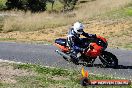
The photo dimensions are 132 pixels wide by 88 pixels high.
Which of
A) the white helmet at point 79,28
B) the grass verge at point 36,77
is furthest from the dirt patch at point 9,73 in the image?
the white helmet at point 79,28

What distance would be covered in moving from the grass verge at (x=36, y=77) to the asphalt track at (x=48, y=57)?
4.56 feet

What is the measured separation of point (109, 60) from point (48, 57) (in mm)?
2974

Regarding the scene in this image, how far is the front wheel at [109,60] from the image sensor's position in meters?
14.8

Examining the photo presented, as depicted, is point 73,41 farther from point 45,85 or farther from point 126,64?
point 45,85

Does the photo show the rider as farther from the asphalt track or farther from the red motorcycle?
the asphalt track

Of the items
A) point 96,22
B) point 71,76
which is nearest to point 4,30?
point 96,22

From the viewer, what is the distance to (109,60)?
585 inches

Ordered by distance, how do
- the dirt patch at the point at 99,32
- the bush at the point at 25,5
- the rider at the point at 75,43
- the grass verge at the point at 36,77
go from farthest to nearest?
1. the bush at the point at 25,5
2. the dirt patch at the point at 99,32
3. the rider at the point at 75,43
4. the grass verge at the point at 36,77

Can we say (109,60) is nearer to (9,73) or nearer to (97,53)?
(97,53)

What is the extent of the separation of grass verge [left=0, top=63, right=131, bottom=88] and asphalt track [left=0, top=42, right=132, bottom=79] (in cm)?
139

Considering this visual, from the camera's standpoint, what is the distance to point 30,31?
29672 mm

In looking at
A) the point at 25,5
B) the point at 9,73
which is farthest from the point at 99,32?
the point at 25,5

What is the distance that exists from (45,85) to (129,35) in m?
13.7

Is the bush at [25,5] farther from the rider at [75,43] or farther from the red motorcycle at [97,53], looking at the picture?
the red motorcycle at [97,53]
